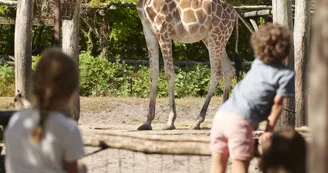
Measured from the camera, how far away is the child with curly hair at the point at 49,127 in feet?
11.5

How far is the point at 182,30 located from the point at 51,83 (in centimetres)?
861

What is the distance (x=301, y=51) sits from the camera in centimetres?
1128

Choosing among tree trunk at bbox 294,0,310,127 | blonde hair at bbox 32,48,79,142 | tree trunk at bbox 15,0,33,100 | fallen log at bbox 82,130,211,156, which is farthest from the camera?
tree trunk at bbox 15,0,33,100

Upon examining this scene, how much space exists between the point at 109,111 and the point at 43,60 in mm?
11596

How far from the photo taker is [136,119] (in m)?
14.6

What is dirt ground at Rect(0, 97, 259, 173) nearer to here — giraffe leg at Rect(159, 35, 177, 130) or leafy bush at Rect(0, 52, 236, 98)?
giraffe leg at Rect(159, 35, 177, 130)

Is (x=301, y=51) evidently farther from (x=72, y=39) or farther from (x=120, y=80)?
(x=120, y=80)

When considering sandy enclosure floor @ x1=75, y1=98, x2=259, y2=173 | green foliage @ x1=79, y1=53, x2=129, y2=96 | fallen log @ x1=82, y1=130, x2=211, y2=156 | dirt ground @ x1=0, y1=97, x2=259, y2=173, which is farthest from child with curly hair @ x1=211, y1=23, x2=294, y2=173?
green foliage @ x1=79, y1=53, x2=129, y2=96

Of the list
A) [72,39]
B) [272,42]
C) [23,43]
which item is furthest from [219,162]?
[72,39]

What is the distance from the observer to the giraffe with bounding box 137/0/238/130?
11.7 m

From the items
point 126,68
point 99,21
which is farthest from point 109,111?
point 99,21

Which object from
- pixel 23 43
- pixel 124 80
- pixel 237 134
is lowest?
pixel 124 80

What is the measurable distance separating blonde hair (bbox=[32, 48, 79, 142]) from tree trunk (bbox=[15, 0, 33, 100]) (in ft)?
26.1

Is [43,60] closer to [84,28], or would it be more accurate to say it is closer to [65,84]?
[65,84]
